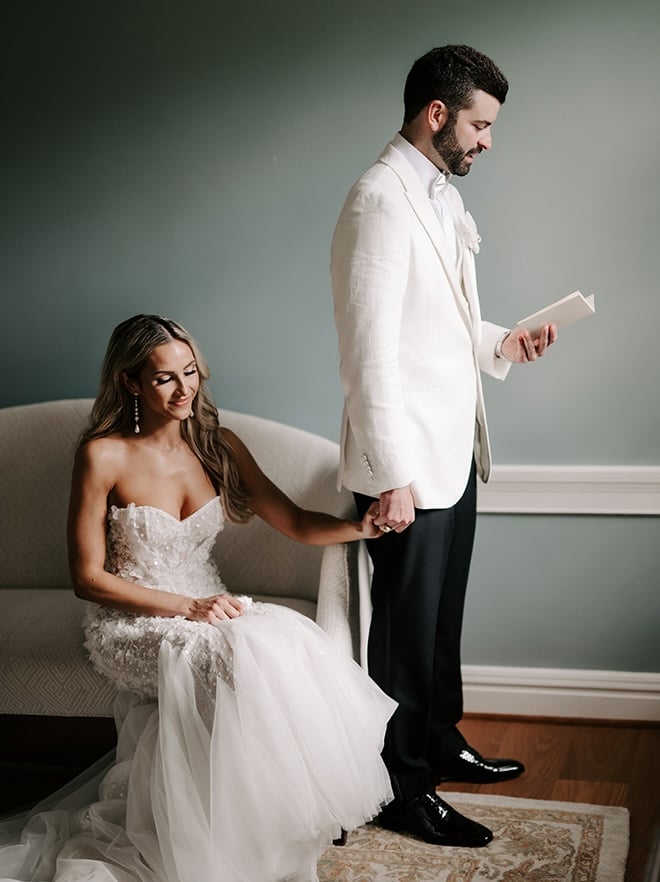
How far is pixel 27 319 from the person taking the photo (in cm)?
335

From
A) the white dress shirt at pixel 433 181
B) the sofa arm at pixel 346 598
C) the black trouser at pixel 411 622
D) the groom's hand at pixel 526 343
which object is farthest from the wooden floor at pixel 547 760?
the white dress shirt at pixel 433 181

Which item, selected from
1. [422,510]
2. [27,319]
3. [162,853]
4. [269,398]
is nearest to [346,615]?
[422,510]

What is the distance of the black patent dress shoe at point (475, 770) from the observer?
8.97 ft

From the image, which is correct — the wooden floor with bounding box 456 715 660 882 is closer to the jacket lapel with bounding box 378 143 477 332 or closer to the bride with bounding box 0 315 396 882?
the bride with bounding box 0 315 396 882

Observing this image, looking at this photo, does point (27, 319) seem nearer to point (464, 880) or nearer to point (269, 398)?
point (269, 398)

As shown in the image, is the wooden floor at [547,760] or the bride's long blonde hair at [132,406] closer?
the bride's long blonde hair at [132,406]

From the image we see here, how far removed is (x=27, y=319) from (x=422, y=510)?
1614 millimetres

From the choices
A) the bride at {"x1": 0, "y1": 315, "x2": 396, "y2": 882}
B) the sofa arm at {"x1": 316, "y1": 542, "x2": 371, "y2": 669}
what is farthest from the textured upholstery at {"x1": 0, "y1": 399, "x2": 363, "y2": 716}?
the bride at {"x1": 0, "y1": 315, "x2": 396, "y2": 882}

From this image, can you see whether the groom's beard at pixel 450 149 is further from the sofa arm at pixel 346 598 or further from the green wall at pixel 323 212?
the sofa arm at pixel 346 598

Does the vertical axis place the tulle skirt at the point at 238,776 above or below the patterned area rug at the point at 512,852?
above

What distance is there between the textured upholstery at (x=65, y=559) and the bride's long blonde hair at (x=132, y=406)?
1.02 ft

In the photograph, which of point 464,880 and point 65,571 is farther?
point 65,571

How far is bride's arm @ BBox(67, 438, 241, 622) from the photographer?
7.64 feet

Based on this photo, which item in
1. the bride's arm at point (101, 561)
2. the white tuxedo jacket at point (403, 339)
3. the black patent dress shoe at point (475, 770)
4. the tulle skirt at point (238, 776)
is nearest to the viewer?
the tulle skirt at point (238, 776)
